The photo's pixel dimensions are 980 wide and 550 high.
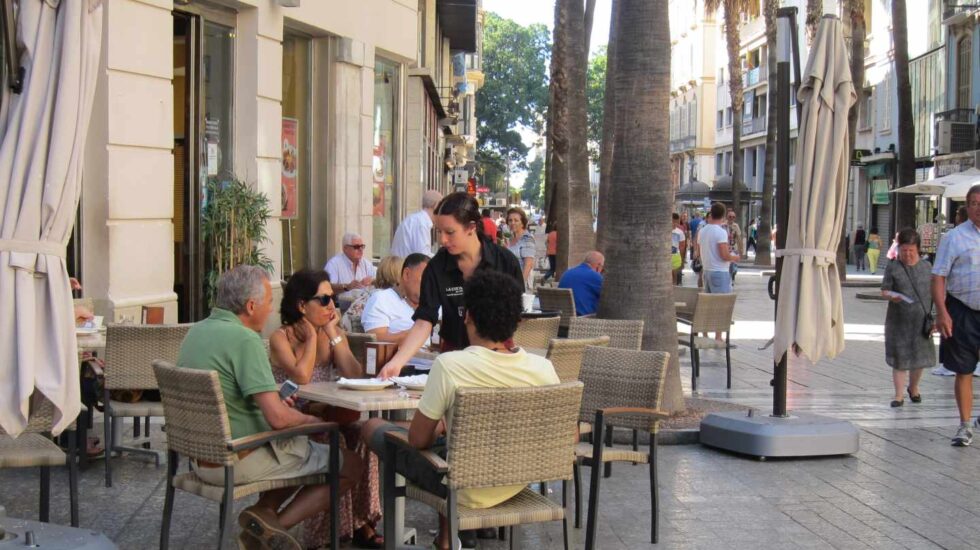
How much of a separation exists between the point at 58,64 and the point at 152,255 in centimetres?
736

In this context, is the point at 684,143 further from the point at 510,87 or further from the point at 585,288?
the point at 585,288

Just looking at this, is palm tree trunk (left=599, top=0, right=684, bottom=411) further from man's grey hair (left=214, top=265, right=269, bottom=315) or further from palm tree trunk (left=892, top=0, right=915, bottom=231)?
palm tree trunk (left=892, top=0, right=915, bottom=231)

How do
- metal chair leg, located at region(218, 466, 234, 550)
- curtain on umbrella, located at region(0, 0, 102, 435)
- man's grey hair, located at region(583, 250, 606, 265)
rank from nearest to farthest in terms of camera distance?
curtain on umbrella, located at region(0, 0, 102, 435) → metal chair leg, located at region(218, 466, 234, 550) → man's grey hair, located at region(583, 250, 606, 265)

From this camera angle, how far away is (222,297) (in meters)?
5.39

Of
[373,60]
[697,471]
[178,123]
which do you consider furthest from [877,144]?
[697,471]

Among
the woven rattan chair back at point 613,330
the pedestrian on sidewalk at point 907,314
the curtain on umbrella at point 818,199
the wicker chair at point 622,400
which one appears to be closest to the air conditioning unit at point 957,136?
the pedestrian on sidewalk at point 907,314

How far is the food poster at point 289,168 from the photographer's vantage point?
1521 cm

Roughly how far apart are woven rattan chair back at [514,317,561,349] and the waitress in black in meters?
2.10

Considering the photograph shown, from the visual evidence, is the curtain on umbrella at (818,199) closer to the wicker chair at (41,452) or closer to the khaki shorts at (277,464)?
the khaki shorts at (277,464)

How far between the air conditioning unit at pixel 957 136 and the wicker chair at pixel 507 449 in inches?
1296

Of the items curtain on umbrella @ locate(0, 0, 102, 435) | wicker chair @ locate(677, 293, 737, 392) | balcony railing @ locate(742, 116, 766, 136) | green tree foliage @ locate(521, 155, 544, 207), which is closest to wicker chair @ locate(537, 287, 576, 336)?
wicker chair @ locate(677, 293, 737, 392)

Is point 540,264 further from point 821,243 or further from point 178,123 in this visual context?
point 821,243

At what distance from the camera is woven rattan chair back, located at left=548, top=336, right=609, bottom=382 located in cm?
657

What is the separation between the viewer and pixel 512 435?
4.75 meters
